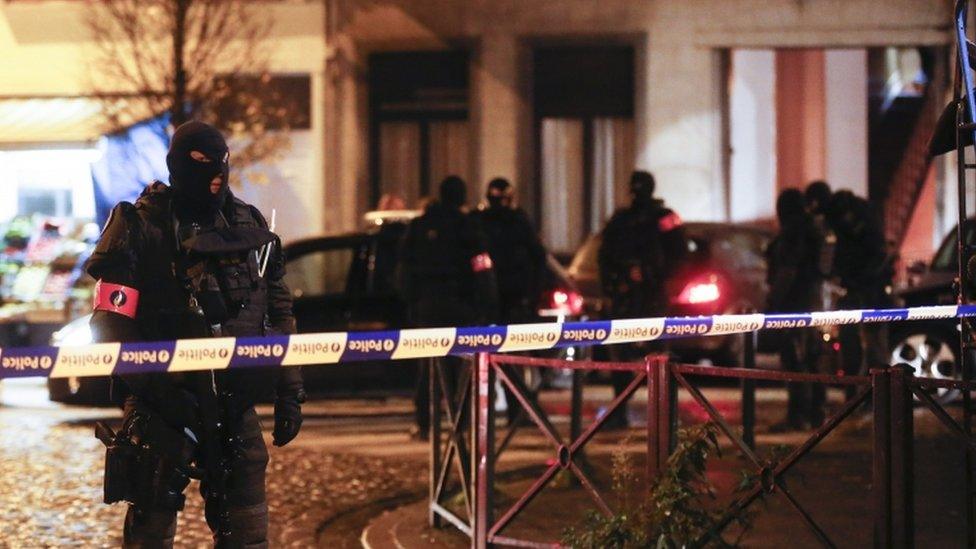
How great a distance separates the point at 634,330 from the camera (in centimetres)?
617

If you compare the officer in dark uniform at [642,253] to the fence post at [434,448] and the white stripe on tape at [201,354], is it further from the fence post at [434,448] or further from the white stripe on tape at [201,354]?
the white stripe on tape at [201,354]

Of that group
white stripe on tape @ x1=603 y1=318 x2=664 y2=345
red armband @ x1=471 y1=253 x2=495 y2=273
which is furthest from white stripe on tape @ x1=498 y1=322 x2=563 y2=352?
red armband @ x1=471 y1=253 x2=495 y2=273

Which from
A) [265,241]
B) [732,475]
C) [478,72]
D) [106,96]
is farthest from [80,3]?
[265,241]

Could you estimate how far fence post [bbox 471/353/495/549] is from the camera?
23.2ft

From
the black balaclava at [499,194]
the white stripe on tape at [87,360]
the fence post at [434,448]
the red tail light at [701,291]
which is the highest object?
the black balaclava at [499,194]

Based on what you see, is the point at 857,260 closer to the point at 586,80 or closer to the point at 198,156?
the point at 198,156

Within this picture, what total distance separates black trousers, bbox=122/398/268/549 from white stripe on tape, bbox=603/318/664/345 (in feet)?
4.51

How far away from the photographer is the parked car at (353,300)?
12.5 metres

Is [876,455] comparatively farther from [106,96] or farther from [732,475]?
[106,96]

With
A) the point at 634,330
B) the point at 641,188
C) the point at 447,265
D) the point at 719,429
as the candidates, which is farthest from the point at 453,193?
the point at 719,429

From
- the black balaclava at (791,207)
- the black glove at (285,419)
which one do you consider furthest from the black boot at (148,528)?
the black balaclava at (791,207)

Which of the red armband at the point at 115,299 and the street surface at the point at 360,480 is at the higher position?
the red armband at the point at 115,299

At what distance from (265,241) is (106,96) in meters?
16.3

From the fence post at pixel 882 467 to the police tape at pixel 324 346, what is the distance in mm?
966
